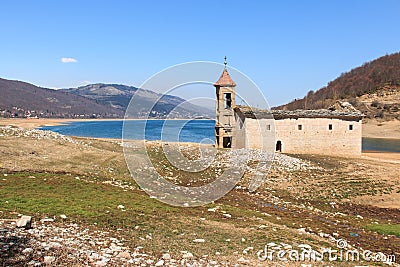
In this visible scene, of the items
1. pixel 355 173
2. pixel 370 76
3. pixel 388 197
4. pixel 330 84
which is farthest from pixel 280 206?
pixel 330 84

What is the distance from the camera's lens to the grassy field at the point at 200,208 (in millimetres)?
11609

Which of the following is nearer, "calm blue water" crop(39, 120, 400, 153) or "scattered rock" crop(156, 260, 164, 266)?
"scattered rock" crop(156, 260, 164, 266)

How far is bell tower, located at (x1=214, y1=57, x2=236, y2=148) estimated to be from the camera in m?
41.7

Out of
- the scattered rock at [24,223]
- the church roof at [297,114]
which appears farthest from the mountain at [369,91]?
the scattered rock at [24,223]

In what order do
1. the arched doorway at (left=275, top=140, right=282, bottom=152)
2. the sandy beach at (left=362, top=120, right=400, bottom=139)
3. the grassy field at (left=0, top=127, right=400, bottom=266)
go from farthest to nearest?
the sandy beach at (left=362, top=120, right=400, bottom=139), the arched doorway at (left=275, top=140, right=282, bottom=152), the grassy field at (left=0, top=127, right=400, bottom=266)

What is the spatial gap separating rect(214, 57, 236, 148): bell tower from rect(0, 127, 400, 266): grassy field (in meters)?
13.6

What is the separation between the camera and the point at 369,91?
454 ft

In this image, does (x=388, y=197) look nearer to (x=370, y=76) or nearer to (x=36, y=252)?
(x=36, y=252)

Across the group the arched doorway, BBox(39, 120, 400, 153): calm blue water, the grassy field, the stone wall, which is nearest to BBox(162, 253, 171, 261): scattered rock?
the grassy field

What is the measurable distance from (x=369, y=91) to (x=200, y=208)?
140337 millimetres

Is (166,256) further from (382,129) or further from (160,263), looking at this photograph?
(382,129)

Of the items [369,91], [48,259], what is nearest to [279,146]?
[48,259]

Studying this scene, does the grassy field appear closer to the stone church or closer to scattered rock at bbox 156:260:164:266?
scattered rock at bbox 156:260:164:266

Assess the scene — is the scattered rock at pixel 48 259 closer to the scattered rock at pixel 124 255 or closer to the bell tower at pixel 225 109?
the scattered rock at pixel 124 255
